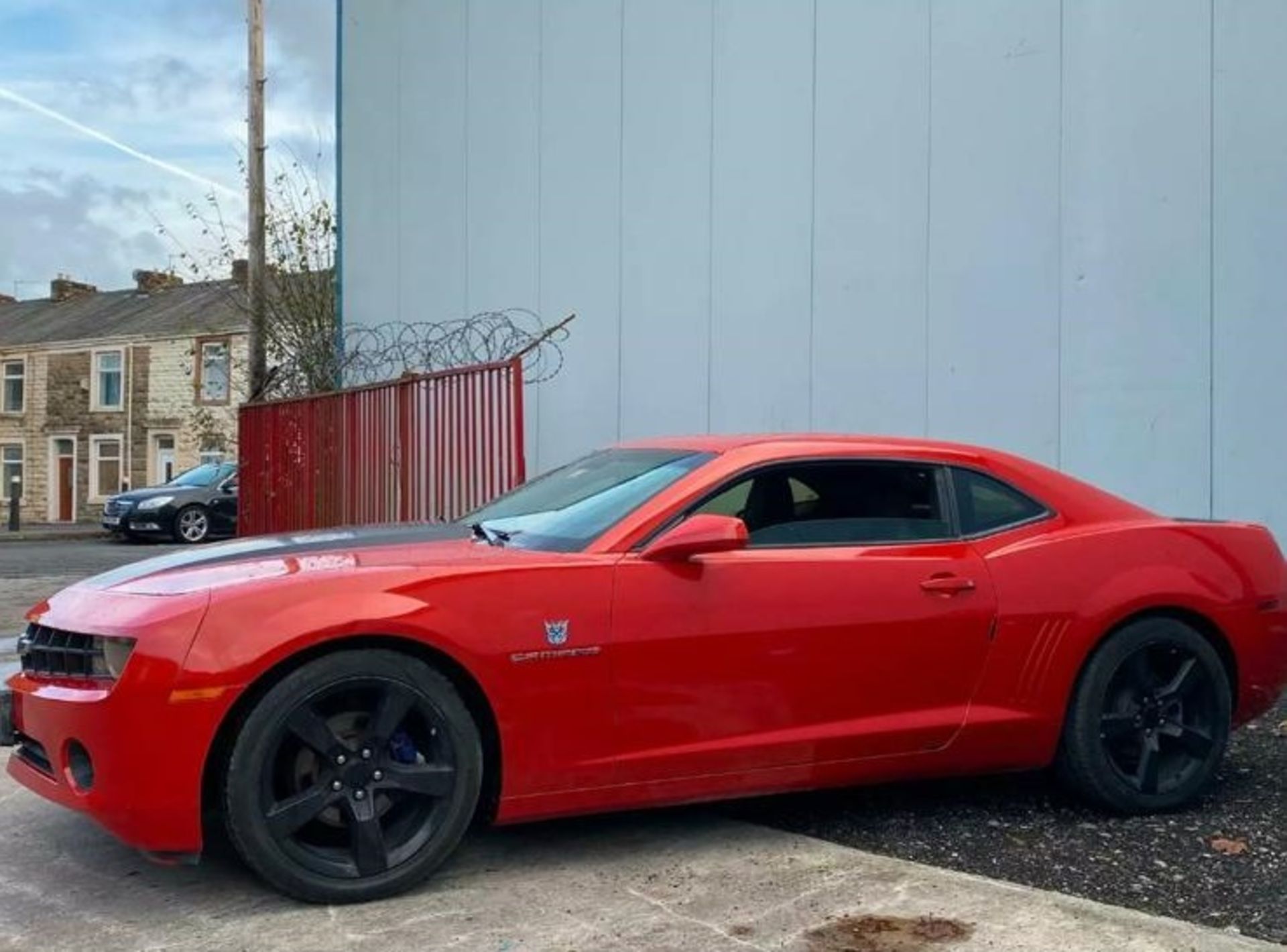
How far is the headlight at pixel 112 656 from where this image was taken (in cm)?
384

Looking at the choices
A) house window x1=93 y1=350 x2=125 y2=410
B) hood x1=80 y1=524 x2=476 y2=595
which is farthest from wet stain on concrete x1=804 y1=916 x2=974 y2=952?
house window x1=93 y1=350 x2=125 y2=410

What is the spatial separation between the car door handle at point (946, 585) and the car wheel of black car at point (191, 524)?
19.5m

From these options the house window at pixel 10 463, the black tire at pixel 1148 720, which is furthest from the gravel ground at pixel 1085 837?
the house window at pixel 10 463

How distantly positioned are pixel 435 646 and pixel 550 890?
0.87m

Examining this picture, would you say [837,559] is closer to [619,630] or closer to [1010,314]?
[619,630]

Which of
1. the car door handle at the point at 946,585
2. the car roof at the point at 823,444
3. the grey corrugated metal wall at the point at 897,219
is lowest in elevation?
the car door handle at the point at 946,585

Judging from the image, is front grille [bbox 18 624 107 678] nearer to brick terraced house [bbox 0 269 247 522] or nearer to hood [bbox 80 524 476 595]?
hood [bbox 80 524 476 595]

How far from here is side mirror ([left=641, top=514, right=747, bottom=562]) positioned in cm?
424

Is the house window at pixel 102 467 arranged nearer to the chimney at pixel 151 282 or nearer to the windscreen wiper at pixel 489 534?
the chimney at pixel 151 282

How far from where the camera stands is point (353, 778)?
3.97 meters

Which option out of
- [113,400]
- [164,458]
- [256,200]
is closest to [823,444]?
[256,200]

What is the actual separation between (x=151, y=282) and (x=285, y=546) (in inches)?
1421

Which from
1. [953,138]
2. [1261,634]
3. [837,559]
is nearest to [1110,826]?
[1261,634]

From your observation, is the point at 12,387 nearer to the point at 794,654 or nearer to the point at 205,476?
the point at 205,476
